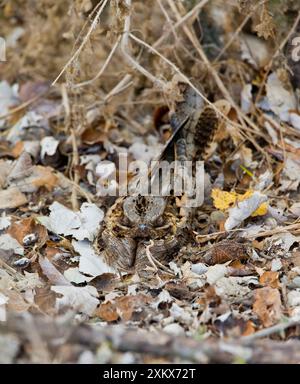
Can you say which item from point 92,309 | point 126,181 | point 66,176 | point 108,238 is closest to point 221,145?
point 126,181

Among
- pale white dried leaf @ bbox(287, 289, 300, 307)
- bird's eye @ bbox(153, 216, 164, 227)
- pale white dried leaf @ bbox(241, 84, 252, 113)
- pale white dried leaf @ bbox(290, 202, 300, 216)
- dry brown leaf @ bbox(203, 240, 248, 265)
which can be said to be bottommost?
dry brown leaf @ bbox(203, 240, 248, 265)

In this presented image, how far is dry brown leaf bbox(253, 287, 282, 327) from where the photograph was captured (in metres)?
2.98

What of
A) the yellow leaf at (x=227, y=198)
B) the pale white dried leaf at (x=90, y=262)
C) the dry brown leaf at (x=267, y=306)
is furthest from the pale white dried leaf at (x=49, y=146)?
the dry brown leaf at (x=267, y=306)

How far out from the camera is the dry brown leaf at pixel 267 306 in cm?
298

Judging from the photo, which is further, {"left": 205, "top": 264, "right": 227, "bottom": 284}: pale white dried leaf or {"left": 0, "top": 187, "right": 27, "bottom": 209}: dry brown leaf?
{"left": 0, "top": 187, "right": 27, "bottom": 209}: dry brown leaf

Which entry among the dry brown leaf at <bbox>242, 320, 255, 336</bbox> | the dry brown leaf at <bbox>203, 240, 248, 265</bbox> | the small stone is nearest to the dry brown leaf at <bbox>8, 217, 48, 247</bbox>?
the dry brown leaf at <bbox>203, 240, 248, 265</bbox>

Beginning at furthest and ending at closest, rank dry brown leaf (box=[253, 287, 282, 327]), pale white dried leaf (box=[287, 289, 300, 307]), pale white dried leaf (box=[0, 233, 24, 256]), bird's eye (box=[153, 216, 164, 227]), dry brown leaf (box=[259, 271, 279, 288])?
pale white dried leaf (box=[0, 233, 24, 256]) → bird's eye (box=[153, 216, 164, 227]) → dry brown leaf (box=[259, 271, 279, 288]) → pale white dried leaf (box=[287, 289, 300, 307]) → dry brown leaf (box=[253, 287, 282, 327])

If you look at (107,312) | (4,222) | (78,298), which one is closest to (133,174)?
(4,222)

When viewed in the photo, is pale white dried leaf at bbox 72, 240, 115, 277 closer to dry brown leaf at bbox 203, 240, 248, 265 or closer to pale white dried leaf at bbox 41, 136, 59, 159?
dry brown leaf at bbox 203, 240, 248, 265

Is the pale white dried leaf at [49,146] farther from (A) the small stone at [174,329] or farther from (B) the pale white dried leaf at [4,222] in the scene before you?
(A) the small stone at [174,329]

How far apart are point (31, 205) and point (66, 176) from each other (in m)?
0.36

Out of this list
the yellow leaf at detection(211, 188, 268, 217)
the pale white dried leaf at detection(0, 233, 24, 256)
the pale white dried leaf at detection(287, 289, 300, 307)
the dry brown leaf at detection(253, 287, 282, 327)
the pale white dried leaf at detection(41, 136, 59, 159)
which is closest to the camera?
the dry brown leaf at detection(253, 287, 282, 327)

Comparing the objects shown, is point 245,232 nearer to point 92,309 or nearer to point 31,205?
point 92,309

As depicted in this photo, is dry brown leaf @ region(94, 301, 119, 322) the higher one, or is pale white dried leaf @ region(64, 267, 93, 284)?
dry brown leaf @ region(94, 301, 119, 322)
